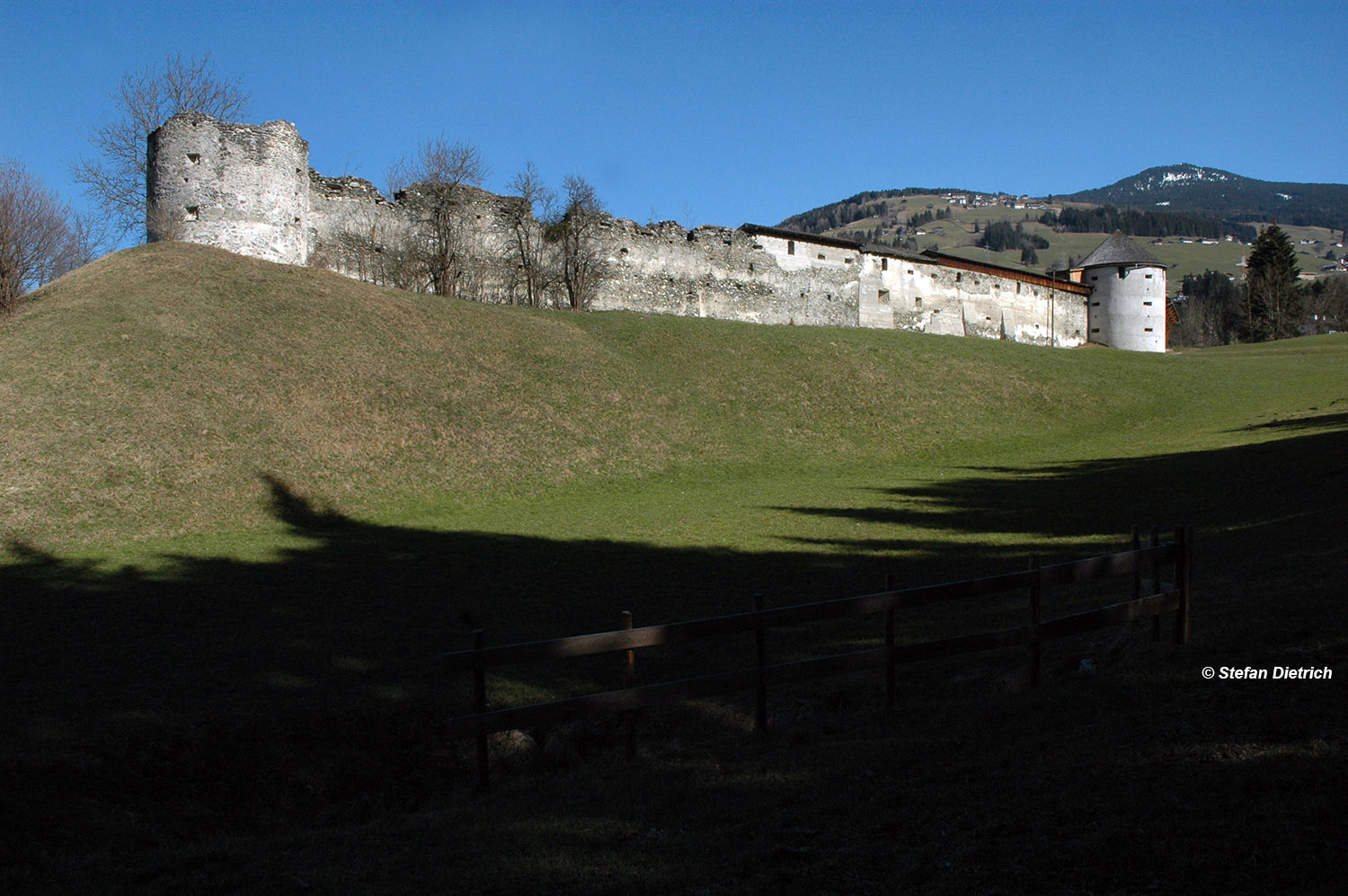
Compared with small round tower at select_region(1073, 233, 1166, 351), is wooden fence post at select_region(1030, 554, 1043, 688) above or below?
below

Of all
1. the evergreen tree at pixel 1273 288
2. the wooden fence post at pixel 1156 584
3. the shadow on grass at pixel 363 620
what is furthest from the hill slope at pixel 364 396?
the evergreen tree at pixel 1273 288

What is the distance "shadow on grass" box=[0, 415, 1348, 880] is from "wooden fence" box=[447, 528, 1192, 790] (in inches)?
28.9

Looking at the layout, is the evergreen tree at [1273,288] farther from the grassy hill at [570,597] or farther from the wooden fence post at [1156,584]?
the wooden fence post at [1156,584]

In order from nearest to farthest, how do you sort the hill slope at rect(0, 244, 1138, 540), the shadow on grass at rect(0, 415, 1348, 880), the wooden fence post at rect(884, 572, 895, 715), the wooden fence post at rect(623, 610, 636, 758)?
1. the wooden fence post at rect(623, 610, 636, 758)
2. the shadow on grass at rect(0, 415, 1348, 880)
3. the wooden fence post at rect(884, 572, 895, 715)
4. the hill slope at rect(0, 244, 1138, 540)

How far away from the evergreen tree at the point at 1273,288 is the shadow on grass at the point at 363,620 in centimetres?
6764

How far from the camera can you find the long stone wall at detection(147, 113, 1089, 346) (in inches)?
1262

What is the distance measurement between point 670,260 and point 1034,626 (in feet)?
128

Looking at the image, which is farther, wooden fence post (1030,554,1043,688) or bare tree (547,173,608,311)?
bare tree (547,173,608,311)

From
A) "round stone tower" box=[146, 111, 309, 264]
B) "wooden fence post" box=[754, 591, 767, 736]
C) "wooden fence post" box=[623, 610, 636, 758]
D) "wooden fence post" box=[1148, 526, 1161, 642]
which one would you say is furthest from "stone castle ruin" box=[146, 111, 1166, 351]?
"wooden fence post" box=[1148, 526, 1161, 642]

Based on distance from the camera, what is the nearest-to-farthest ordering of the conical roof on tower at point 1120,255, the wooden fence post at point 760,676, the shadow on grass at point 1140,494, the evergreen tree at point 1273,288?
1. the wooden fence post at point 760,676
2. the shadow on grass at point 1140,494
3. the conical roof on tower at point 1120,255
4. the evergreen tree at point 1273,288

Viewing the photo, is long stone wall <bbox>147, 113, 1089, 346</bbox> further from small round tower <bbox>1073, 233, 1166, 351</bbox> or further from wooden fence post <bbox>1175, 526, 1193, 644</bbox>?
wooden fence post <bbox>1175, 526, 1193, 644</bbox>

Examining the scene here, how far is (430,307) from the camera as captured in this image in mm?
33250

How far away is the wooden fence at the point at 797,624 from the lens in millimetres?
6422

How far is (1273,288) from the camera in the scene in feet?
250
